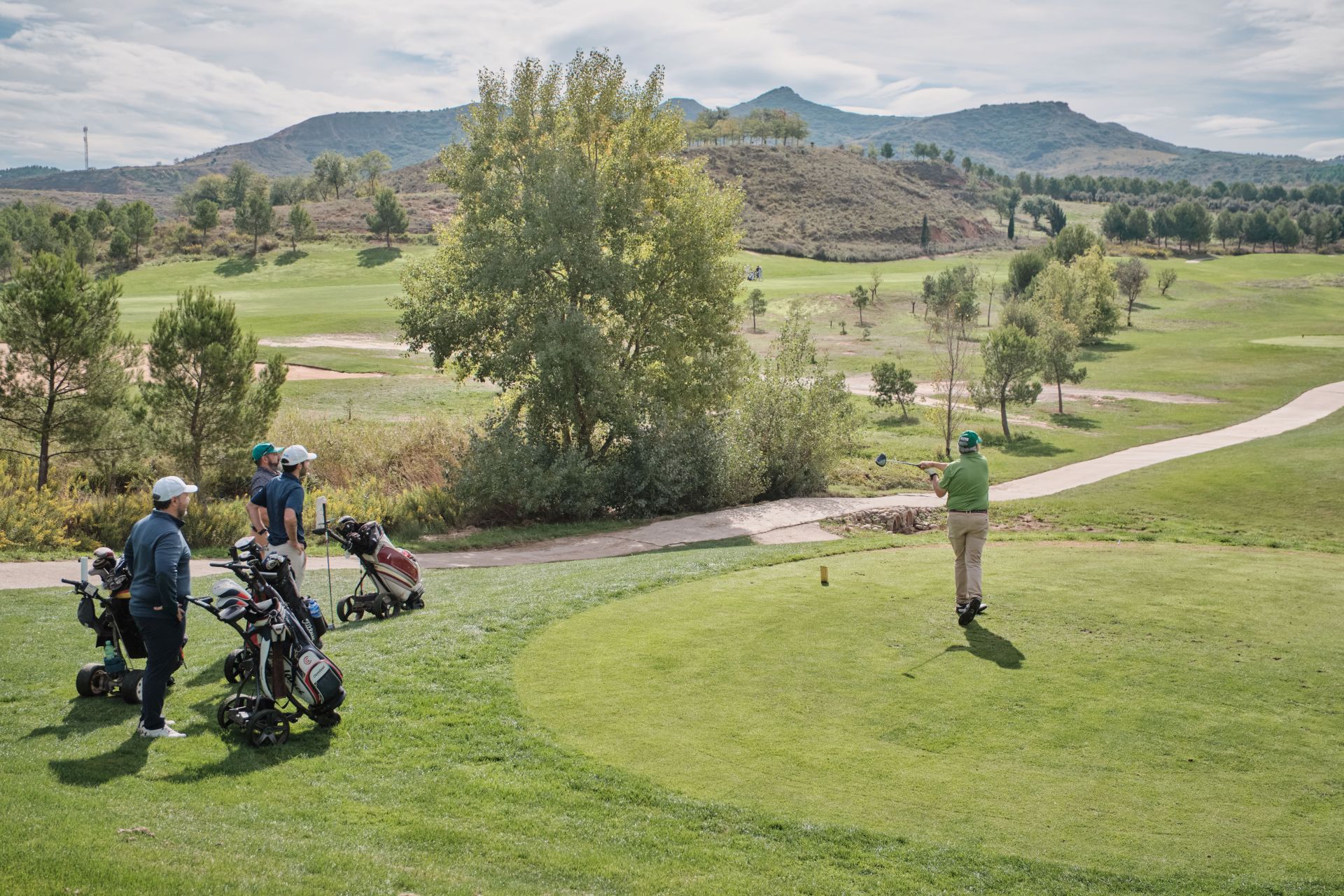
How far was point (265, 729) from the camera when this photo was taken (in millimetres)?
8883

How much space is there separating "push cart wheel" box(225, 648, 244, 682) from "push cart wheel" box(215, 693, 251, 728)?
110 cm

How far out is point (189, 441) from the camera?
79.3 feet

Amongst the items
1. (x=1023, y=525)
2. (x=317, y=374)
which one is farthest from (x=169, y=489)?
(x=317, y=374)

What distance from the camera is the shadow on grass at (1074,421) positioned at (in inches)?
1826

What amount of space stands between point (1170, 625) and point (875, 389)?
37.5m

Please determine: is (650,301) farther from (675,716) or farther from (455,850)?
(455,850)

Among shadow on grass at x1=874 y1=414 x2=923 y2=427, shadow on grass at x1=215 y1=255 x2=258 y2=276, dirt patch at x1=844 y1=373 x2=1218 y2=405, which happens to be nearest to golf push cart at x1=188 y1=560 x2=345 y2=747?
shadow on grass at x1=874 y1=414 x2=923 y2=427

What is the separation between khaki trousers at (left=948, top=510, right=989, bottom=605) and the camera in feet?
40.2


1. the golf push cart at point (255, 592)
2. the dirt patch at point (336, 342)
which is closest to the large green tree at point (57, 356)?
the golf push cart at point (255, 592)

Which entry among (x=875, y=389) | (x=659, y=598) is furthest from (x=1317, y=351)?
(x=659, y=598)

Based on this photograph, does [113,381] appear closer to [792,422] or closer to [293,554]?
[293,554]

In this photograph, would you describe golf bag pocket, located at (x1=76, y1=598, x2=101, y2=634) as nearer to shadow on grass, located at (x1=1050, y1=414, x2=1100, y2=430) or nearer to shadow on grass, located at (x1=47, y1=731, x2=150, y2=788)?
shadow on grass, located at (x1=47, y1=731, x2=150, y2=788)

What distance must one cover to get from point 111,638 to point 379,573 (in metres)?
4.03

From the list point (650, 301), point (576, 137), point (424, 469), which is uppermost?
point (576, 137)
